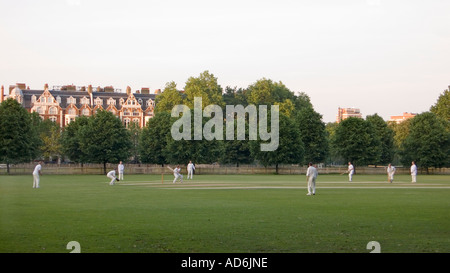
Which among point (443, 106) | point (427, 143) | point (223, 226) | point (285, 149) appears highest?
point (443, 106)

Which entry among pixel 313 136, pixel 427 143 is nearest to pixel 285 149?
pixel 313 136

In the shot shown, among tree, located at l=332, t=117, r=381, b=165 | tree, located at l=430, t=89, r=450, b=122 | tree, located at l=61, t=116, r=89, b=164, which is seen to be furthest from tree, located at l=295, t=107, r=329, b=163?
tree, located at l=61, t=116, r=89, b=164

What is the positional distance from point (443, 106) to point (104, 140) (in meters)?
72.4

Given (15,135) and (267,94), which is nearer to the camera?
(15,135)

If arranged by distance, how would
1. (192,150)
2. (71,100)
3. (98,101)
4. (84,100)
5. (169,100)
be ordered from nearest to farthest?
(192,150) → (169,100) → (71,100) → (84,100) → (98,101)

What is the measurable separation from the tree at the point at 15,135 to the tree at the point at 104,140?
27.5ft

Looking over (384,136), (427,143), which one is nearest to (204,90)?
(384,136)

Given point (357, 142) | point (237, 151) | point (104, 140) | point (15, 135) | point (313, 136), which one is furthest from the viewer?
point (313, 136)

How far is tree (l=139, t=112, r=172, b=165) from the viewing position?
103856mm

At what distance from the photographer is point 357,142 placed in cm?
10769

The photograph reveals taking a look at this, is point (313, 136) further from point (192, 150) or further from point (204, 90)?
point (204, 90)

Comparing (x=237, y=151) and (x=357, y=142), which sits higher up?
(x=357, y=142)

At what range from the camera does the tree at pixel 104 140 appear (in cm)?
9550
